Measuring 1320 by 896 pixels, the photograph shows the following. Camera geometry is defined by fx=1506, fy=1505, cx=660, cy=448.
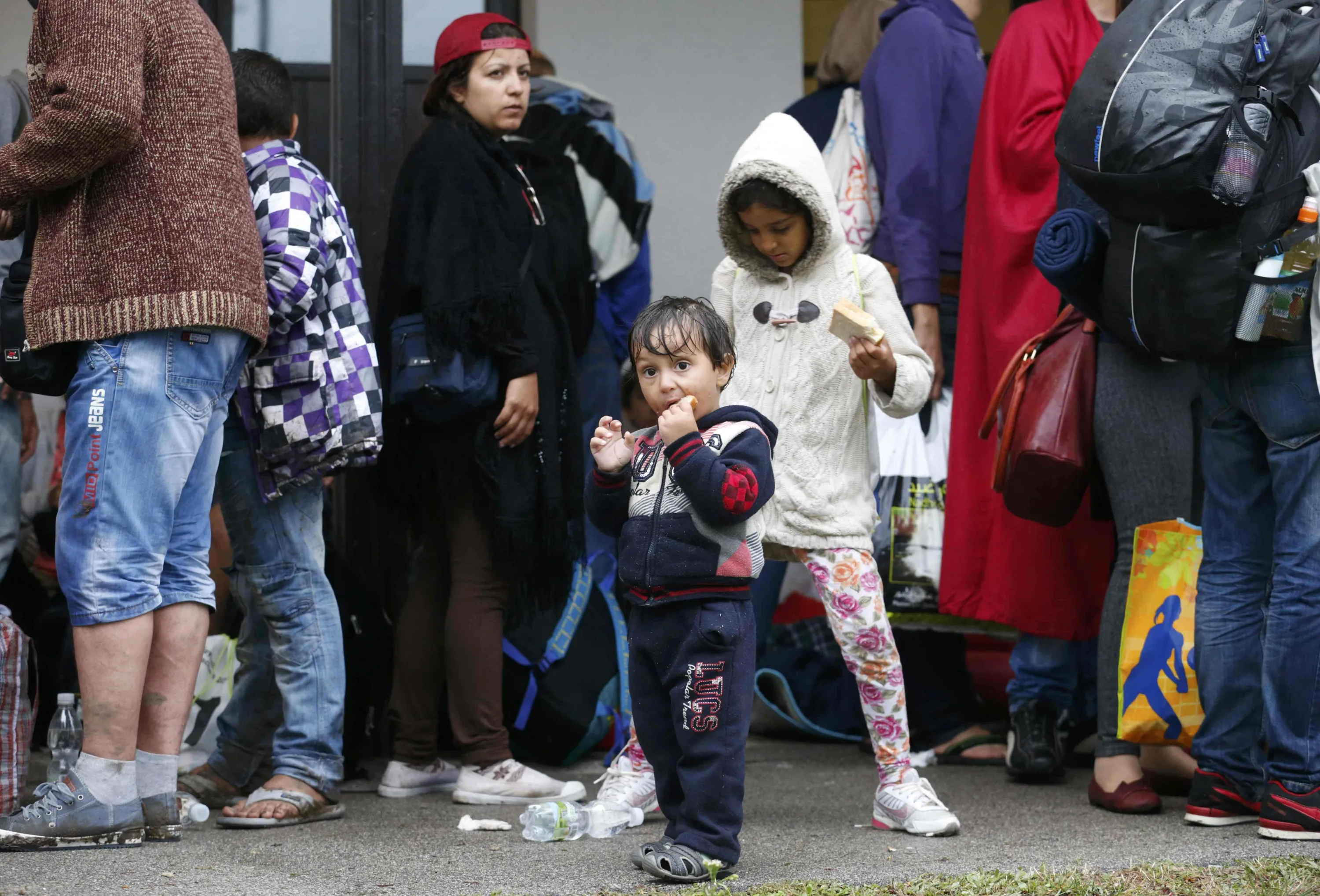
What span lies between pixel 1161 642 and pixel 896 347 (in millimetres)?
963

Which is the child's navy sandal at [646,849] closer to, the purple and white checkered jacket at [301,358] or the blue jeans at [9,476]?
the purple and white checkered jacket at [301,358]

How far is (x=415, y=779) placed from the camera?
389 centimetres

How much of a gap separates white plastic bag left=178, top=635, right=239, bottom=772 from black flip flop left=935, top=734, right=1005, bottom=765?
1.99 meters

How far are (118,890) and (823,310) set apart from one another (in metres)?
1.94

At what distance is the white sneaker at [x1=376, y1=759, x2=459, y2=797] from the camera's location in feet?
12.7

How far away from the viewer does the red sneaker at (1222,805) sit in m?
3.36

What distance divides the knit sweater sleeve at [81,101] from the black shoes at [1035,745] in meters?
2.61

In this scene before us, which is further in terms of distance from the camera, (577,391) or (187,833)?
(577,391)

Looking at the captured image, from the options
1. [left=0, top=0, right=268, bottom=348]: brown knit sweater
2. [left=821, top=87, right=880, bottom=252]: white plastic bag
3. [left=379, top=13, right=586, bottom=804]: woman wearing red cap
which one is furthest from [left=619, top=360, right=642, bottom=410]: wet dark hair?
[left=0, top=0, right=268, bottom=348]: brown knit sweater

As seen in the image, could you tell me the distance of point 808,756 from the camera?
4.53 meters

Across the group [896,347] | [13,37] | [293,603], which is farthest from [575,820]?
[13,37]

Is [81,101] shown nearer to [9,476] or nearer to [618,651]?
[9,476]

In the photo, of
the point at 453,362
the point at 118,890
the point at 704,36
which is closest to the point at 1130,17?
the point at 453,362

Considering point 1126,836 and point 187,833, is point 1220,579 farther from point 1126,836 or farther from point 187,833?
point 187,833
